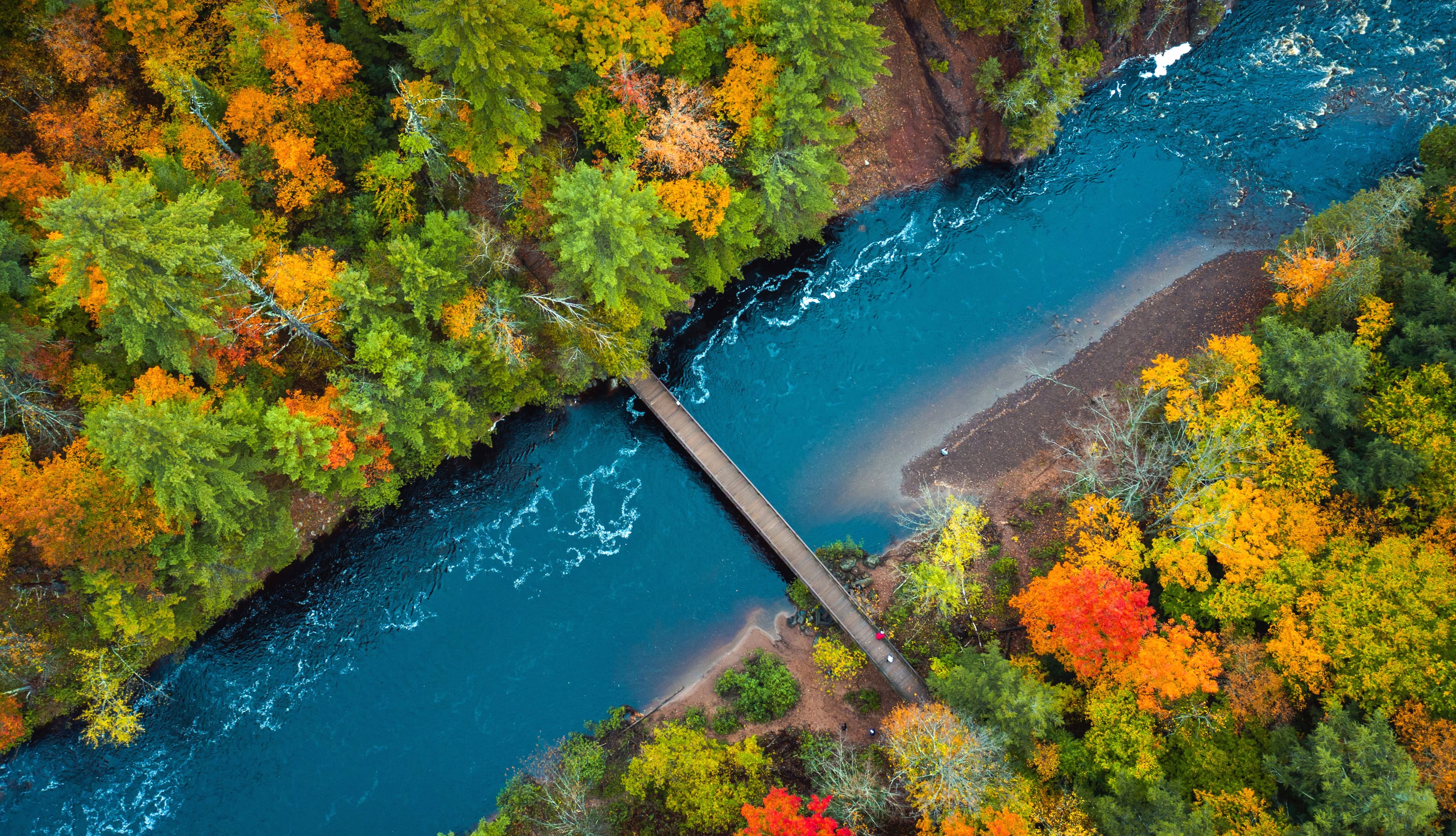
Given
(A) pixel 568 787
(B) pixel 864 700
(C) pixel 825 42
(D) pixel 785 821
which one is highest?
(C) pixel 825 42

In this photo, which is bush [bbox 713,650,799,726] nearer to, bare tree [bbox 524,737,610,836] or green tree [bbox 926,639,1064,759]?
bare tree [bbox 524,737,610,836]

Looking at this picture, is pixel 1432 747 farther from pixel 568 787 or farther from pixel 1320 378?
pixel 568 787

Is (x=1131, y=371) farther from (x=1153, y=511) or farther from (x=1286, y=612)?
(x=1286, y=612)

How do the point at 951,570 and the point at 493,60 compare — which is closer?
the point at 493,60

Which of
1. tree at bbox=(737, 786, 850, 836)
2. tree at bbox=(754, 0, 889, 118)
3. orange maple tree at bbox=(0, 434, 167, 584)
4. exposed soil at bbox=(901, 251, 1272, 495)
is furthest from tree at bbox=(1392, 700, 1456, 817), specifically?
orange maple tree at bbox=(0, 434, 167, 584)

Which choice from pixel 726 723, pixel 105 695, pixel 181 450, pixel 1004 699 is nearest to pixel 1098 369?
pixel 1004 699

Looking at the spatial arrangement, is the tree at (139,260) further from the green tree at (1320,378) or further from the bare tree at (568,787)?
the green tree at (1320,378)

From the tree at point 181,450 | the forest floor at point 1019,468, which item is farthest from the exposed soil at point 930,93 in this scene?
the tree at point 181,450
